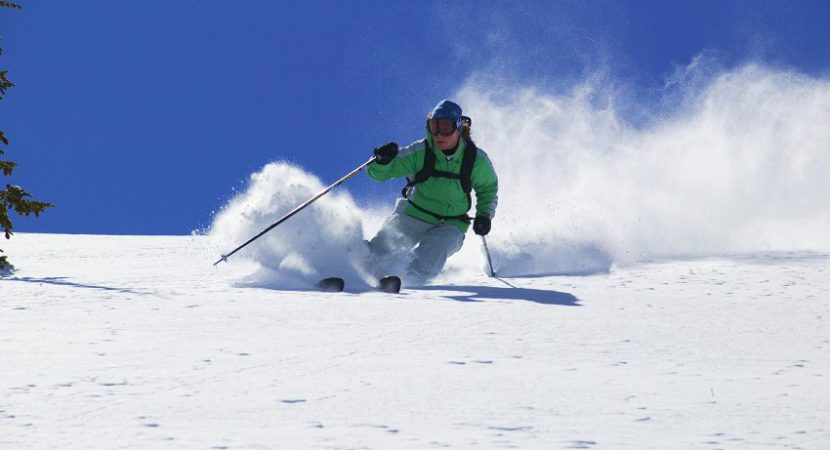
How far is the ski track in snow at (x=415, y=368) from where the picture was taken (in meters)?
3.48

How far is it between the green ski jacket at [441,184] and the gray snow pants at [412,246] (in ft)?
0.39

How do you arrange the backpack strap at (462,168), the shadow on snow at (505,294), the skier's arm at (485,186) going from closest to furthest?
the shadow on snow at (505,294) < the backpack strap at (462,168) < the skier's arm at (485,186)

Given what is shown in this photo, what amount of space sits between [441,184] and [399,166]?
0.44m

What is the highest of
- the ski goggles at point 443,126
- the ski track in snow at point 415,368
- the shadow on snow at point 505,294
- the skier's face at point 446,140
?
the ski goggles at point 443,126

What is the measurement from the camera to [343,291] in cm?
798

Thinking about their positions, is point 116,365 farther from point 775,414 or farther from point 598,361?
point 775,414

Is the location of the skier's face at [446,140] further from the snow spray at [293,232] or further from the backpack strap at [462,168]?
the snow spray at [293,232]

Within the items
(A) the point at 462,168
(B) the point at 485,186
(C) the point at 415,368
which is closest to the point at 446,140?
(A) the point at 462,168

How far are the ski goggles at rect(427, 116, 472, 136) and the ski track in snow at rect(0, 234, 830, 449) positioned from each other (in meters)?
1.67

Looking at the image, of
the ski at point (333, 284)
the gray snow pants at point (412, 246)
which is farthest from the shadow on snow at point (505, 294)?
the ski at point (333, 284)

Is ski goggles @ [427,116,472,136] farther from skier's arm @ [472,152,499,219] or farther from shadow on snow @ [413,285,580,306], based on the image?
shadow on snow @ [413,285,580,306]

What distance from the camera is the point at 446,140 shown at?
29.7 ft

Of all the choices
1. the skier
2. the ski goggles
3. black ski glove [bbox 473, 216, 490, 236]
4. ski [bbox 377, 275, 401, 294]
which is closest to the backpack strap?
the skier

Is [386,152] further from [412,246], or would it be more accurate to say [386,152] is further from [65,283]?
[65,283]
